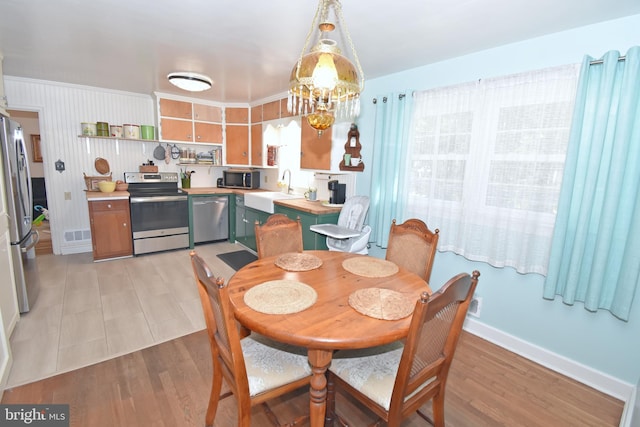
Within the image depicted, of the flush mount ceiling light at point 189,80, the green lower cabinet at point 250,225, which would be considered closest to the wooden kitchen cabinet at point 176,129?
the flush mount ceiling light at point 189,80

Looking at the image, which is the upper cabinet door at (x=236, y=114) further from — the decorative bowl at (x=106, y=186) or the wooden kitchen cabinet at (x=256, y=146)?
the decorative bowl at (x=106, y=186)

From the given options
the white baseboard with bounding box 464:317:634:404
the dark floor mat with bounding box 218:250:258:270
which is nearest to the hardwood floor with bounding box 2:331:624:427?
the white baseboard with bounding box 464:317:634:404

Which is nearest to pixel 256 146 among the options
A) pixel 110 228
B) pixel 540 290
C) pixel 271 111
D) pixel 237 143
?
pixel 237 143

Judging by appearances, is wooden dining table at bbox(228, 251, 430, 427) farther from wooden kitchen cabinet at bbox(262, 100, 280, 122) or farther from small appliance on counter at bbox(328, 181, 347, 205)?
wooden kitchen cabinet at bbox(262, 100, 280, 122)

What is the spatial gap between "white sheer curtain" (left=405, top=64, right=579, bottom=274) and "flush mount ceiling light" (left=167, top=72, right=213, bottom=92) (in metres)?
2.31

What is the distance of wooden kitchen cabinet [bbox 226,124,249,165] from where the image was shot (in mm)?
4895

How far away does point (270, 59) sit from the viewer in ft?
9.01

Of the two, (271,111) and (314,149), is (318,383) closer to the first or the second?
(314,149)

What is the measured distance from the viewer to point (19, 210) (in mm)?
2445

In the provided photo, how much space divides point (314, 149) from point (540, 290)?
2581 millimetres

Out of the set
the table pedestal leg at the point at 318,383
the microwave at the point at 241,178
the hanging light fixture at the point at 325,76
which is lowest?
Answer: the table pedestal leg at the point at 318,383

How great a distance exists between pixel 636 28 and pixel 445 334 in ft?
7.01

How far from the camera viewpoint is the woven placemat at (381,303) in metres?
1.30

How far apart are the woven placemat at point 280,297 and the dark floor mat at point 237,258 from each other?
8.10 feet
